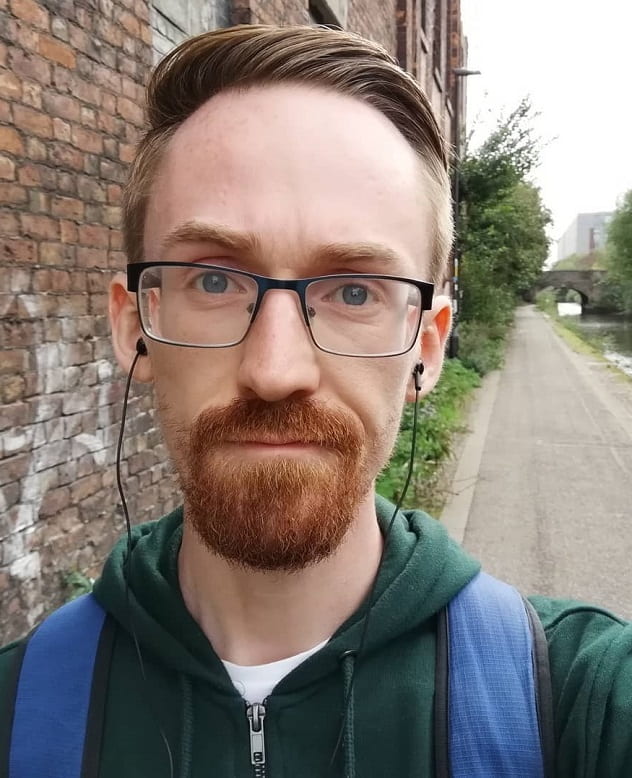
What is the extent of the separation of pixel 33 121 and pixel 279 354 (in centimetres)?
239

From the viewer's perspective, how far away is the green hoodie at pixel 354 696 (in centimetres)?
99

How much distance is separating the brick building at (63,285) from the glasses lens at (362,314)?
2.08 metres

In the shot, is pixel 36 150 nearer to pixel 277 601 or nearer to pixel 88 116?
pixel 88 116

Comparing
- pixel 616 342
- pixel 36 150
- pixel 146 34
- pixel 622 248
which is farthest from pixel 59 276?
pixel 622 248

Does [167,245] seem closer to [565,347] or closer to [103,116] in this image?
[103,116]

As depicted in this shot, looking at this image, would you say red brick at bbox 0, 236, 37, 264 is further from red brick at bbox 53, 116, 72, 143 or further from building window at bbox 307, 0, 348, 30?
Answer: building window at bbox 307, 0, 348, 30

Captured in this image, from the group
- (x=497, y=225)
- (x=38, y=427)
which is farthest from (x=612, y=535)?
(x=497, y=225)

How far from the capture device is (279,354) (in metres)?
1.06

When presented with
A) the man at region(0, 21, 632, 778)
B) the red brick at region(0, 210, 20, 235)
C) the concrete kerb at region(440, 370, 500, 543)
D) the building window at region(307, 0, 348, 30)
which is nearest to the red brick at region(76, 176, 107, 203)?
the red brick at region(0, 210, 20, 235)

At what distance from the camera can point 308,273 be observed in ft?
3.67

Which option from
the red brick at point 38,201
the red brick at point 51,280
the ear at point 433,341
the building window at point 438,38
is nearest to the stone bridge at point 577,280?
the building window at point 438,38

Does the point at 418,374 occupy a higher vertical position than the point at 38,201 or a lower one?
lower

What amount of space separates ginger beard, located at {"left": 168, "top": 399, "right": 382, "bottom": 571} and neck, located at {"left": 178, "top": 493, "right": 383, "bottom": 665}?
12 cm

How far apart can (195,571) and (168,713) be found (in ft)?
0.85
